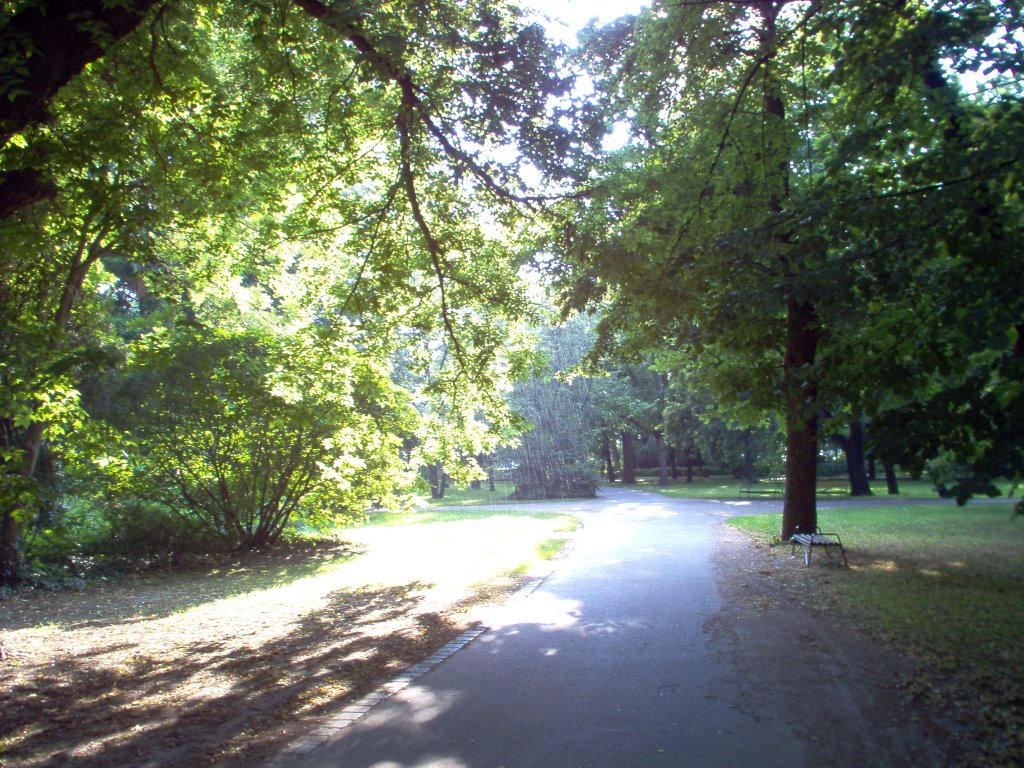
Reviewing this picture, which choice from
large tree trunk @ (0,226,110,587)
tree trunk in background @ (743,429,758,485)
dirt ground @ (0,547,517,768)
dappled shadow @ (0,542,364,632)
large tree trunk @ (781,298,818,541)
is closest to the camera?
dirt ground @ (0,547,517,768)

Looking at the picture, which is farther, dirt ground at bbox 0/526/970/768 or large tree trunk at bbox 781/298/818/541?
large tree trunk at bbox 781/298/818/541

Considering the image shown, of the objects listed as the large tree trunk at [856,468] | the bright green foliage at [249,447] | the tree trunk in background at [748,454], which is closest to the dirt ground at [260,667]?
the bright green foliage at [249,447]

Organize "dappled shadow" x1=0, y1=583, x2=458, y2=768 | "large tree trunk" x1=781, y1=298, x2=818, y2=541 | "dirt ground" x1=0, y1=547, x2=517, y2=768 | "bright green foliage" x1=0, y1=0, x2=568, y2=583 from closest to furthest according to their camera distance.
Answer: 1. "dappled shadow" x1=0, y1=583, x2=458, y2=768
2. "dirt ground" x1=0, y1=547, x2=517, y2=768
3. "bright green foliage" x1=0, y1=0, x2=568, y2=583
4. "large tree trunk" x1=781, y1=298, x2=818, y2=541

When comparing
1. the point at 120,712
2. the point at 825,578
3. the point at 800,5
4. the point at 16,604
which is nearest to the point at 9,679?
the point at 120,712

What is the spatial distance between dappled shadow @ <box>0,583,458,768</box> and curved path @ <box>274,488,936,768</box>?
1.87 feet

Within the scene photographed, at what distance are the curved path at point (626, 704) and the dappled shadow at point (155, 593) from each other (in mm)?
5512

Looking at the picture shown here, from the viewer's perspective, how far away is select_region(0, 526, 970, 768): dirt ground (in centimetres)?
488

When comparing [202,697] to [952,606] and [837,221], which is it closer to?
[837,221]

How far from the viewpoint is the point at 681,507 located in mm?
28031

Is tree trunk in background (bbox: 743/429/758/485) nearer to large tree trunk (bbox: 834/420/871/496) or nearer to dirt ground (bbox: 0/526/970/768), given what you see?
large tree trunk (bbox: 834/420/871/496)

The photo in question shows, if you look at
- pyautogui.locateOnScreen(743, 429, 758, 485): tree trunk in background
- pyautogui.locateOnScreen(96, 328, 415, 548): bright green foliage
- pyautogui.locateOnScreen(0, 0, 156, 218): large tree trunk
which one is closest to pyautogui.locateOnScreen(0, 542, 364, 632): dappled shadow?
pyautogui.locateOnScreen(96, 328, 415, 548): bright green foliage

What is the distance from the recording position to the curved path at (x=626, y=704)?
4477mm

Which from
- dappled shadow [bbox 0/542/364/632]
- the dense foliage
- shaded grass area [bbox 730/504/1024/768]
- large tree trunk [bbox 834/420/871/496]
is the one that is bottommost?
shaded grass area [bbox 730/504/1024/768]

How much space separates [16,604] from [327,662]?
7.73m
